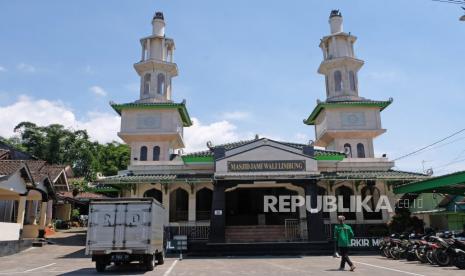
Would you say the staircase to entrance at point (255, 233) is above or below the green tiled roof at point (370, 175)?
below

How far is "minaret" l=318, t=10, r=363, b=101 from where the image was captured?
102 ft

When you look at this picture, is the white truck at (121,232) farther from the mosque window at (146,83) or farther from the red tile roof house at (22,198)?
the mosque window at (146,83)

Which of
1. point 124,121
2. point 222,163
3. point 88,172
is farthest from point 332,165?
point 88,172

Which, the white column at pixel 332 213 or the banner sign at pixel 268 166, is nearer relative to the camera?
the banner sign at pixel 268 166

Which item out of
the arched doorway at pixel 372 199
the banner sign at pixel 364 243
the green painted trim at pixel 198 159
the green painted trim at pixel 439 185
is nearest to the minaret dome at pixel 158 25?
the green painted trim at pixel 198 159

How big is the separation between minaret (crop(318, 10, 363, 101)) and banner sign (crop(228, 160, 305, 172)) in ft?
40.3

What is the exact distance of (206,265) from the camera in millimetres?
13539

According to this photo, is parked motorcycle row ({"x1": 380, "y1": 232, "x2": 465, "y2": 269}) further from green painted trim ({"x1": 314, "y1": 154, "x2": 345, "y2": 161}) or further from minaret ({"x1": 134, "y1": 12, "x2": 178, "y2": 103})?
minaret ({"x1": 134, "y1": 12, "x2": 178, "y2": 103})

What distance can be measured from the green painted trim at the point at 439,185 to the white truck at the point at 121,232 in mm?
11937

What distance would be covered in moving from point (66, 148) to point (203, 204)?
1111 inches

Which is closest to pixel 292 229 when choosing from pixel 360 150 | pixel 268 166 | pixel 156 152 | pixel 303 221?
pixel 303 221

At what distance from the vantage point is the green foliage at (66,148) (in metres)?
44.2

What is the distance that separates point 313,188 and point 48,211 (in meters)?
17.7

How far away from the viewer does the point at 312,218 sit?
19.2 m
